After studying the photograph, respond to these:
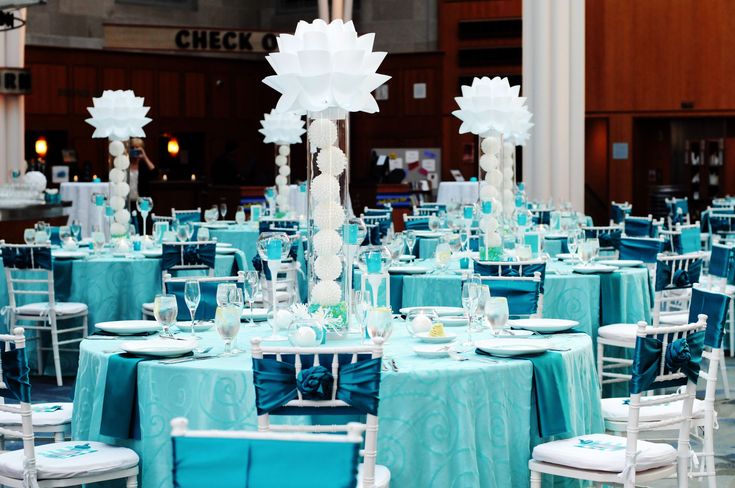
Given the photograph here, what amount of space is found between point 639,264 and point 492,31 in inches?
603

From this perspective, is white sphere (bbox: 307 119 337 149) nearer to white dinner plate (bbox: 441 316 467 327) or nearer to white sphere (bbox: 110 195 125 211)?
white dinner plate (bbox: 441 316 467 327)

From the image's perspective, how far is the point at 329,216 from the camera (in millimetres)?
4762

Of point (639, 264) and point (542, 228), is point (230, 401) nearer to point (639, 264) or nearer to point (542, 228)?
point (639, 264)

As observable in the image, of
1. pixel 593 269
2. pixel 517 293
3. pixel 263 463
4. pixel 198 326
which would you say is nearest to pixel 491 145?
pixel 593 269

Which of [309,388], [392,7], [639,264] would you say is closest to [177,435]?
[309,388]

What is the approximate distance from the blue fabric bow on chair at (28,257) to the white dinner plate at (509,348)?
467cm

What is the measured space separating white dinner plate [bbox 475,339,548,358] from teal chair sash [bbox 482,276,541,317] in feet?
3.55

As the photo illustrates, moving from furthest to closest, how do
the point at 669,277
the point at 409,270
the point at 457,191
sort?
the point at 457,191 → the point at 409,270 → the point at 669,277

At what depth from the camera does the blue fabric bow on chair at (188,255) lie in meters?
8.48

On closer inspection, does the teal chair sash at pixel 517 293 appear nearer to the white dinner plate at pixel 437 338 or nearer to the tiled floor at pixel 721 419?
the white dinner plate at pixel 437 338

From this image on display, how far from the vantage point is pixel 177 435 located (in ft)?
8.19

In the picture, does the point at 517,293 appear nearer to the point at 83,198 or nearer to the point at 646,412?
the point at 646,412

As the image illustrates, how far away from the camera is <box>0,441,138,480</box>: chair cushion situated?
4.07 m

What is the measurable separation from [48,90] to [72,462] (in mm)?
18585
